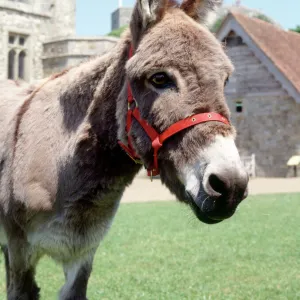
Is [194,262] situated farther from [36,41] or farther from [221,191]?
[36,41]

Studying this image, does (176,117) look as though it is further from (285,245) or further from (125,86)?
(285,245)

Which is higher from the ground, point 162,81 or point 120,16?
point 162,81

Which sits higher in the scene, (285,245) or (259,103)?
(285,245)

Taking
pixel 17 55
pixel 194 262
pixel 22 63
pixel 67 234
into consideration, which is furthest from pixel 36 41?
pixel 67 234

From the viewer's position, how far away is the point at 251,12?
217 ft

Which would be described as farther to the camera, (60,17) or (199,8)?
(60,17)

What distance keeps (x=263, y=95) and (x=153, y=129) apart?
2478 cm

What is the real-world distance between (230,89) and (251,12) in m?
41.0

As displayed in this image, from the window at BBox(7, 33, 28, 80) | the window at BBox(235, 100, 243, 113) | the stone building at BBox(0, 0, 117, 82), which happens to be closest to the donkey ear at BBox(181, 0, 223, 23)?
the window at BBox(235, 100, 243, 113)

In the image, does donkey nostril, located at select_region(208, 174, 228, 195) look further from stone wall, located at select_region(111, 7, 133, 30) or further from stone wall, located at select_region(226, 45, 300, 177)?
stone wall, located at select_region(111, 7, 133, 30)

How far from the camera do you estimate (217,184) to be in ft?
7.83

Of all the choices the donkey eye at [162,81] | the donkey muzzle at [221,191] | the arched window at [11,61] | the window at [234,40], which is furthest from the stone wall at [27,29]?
the donkey muzzle at [221,191]

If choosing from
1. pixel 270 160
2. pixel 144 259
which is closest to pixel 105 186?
pixel 144 259

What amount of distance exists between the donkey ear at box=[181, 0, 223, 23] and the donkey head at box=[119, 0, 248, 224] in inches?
6.3
